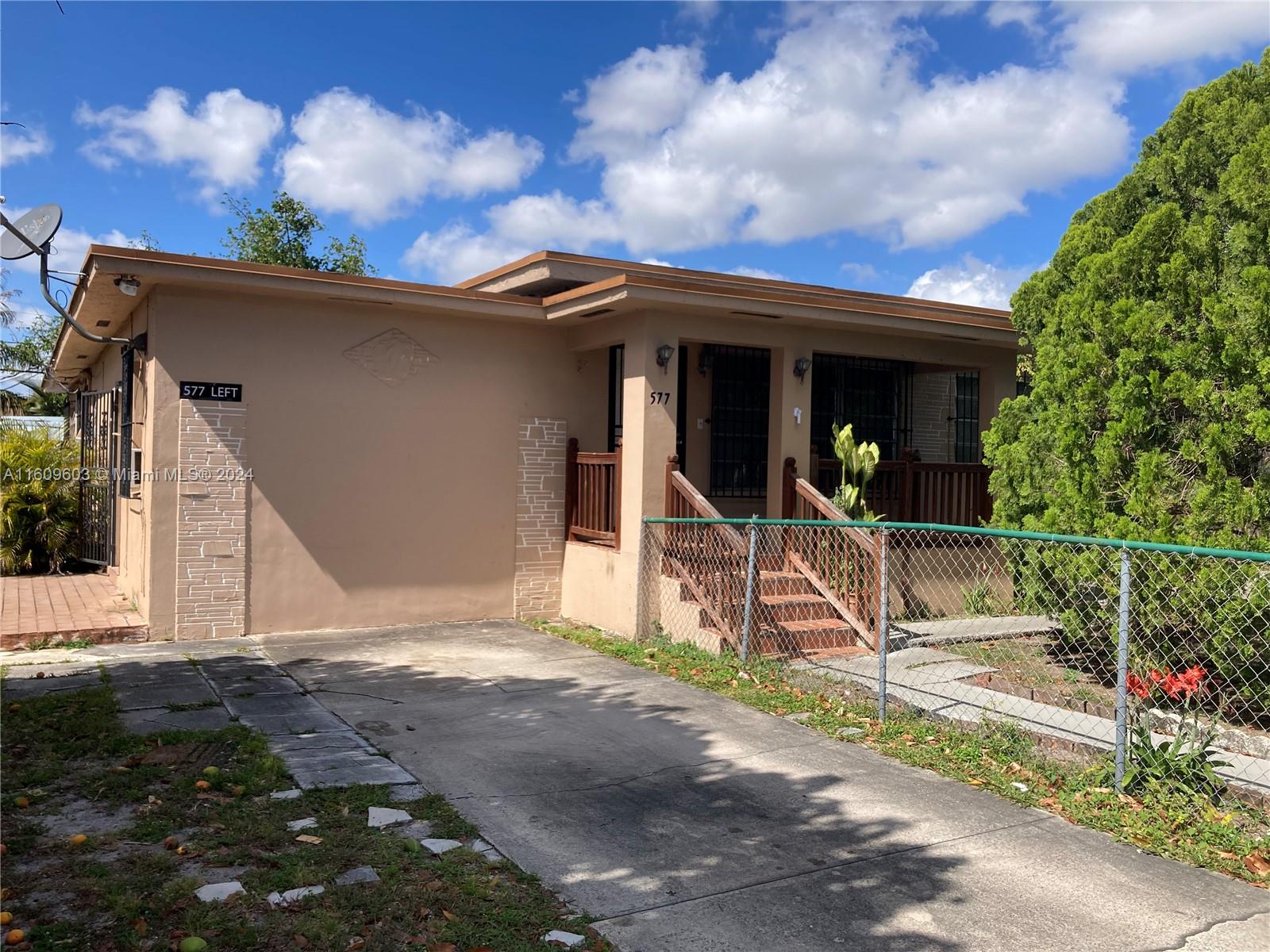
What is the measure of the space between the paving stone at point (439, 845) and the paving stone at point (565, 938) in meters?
0.88

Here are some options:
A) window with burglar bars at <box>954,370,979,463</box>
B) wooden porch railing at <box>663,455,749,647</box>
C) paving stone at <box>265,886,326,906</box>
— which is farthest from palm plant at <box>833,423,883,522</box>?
paving stone at <box>265,886,326,906</box>

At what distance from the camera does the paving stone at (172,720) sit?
228 inches

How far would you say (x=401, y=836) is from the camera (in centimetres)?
419

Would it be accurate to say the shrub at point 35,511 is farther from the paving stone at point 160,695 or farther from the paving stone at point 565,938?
the paving stone at point 565,938

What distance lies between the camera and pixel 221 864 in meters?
3.82

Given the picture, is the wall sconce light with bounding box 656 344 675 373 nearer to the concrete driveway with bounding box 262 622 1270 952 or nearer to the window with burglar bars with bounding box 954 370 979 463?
the concrete driveway with bounding box 262 622 1270 952

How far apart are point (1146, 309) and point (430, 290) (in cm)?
624

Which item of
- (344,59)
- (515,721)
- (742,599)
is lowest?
(515,721)

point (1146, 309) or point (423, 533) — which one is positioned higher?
point (1146, 309)

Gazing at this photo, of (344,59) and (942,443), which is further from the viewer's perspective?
(942,443)

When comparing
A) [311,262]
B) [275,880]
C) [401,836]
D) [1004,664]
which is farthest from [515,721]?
[311,262]

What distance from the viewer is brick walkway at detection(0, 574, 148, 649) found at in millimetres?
8297

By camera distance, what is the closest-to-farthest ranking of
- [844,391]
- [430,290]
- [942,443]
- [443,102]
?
[430,290] → [844,391] → [942,443] → [443,102]

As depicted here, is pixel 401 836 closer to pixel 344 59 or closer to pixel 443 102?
pixel 344 59
